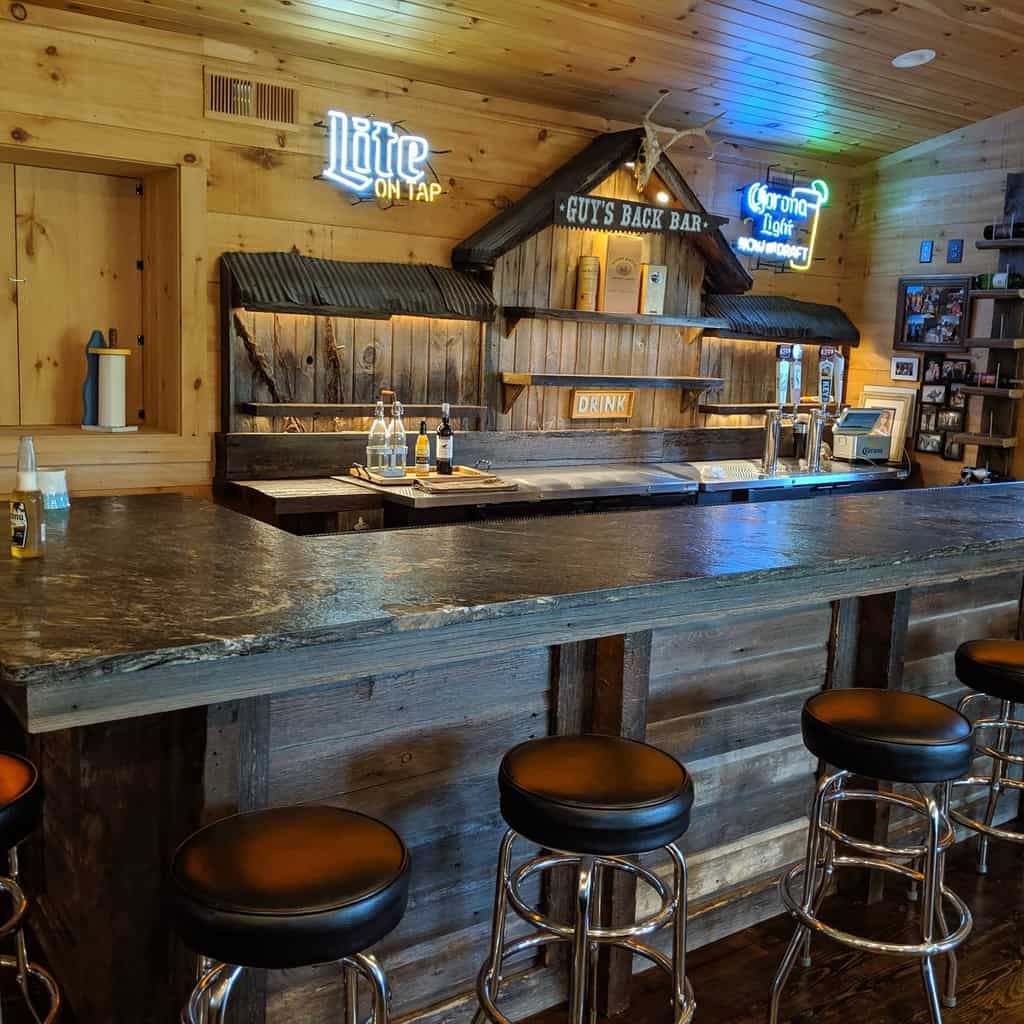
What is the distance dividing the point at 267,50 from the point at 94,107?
0.69m

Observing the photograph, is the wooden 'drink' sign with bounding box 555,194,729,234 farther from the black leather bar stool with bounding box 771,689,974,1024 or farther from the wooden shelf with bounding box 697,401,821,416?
the black leather bar stool with bounding box 771,689,974,1024

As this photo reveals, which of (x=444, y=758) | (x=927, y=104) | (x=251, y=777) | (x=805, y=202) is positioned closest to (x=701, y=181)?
(x=805, y=202)

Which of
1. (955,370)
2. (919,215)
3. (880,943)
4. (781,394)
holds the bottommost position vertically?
(880,943)

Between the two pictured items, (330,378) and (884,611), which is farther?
(330,378)

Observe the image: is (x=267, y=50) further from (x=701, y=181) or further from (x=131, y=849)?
(x=131, y=849)

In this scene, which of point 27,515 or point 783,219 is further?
point 783,219

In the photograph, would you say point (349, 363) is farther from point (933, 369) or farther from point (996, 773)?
point (933, 369)

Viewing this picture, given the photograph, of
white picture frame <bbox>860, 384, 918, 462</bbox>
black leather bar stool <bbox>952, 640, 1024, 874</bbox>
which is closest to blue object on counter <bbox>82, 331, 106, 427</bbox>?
black leather bar stool <bbox>952, 640, 1024, 874</bbox>

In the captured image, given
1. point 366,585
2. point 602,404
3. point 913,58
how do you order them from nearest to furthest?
point 366,585
point 913,58
point 602,404

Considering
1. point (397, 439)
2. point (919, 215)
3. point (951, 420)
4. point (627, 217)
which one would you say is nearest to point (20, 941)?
point (397, 439)

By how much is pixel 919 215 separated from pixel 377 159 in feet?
10.4

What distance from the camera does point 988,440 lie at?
5.12 m

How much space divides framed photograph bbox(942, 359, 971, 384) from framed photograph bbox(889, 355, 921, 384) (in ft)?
0.53

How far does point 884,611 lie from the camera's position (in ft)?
8.73
